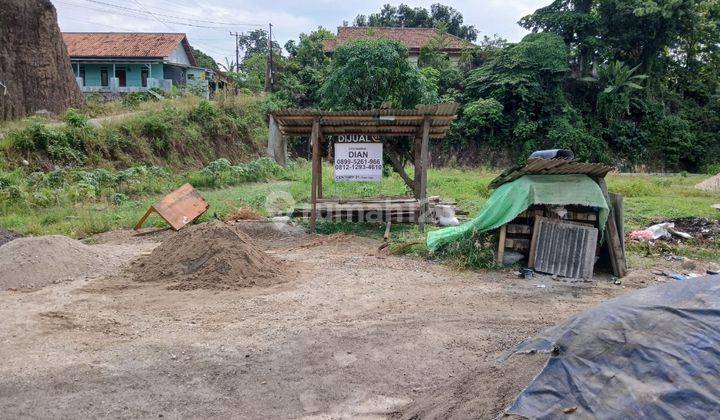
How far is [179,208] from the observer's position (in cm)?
1075

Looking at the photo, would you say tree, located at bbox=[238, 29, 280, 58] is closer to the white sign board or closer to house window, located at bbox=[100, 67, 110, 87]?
house window, located at bbox=[100, 67, 110, 87]

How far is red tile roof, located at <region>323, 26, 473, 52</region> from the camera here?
33.9 metres

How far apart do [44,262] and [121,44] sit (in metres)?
32.4

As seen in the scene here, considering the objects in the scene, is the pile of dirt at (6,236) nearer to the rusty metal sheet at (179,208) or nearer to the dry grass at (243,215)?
the rusty metal sheet at (179,208)

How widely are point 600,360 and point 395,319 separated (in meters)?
3.04

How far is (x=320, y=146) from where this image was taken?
11188mm

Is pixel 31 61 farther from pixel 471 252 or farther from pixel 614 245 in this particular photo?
pixel 614 245

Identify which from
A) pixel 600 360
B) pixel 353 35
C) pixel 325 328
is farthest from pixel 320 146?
pixel 353 35

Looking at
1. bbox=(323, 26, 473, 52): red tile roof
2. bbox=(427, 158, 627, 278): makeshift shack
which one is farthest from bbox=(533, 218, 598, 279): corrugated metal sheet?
bbox=(323, 26, 473, 52): red tile roof

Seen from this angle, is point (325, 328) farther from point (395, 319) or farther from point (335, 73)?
point (335, 73)

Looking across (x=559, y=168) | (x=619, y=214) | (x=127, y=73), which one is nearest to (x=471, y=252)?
(x=559, y=168)

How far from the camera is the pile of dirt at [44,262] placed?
23.0 feet

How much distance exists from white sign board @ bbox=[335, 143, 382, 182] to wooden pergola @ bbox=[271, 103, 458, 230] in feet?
1.00

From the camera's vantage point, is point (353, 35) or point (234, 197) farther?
point (353, 35)
